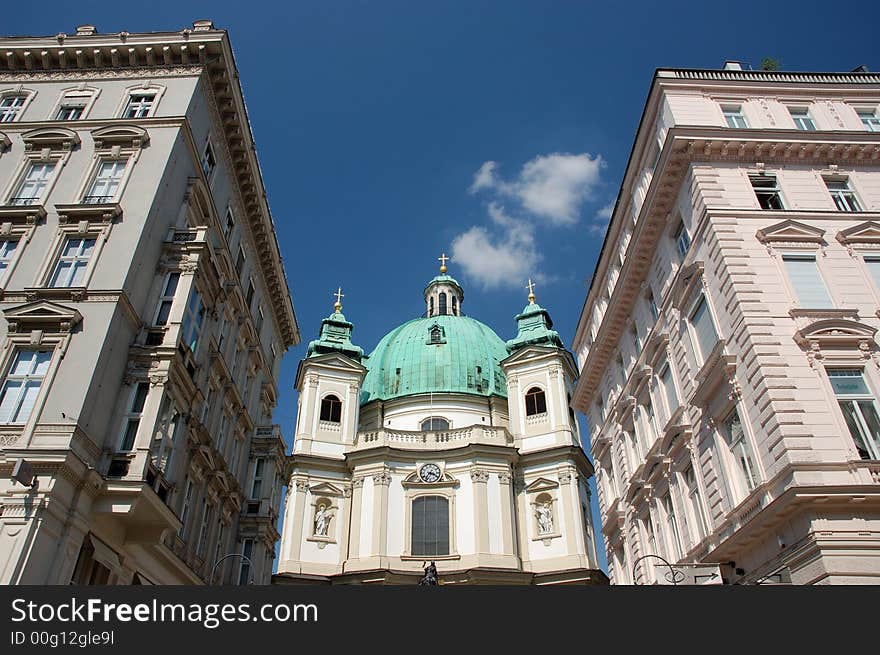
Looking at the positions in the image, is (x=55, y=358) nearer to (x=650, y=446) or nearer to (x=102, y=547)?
(x=102, y=547)

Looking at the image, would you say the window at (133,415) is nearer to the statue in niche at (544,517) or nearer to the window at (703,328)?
the window at (703,328)

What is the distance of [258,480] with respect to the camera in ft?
106

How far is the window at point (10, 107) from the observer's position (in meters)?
25.2

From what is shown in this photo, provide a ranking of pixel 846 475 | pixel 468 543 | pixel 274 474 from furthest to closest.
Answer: pixel 468 543
pixel 274 474
pixel 846 475

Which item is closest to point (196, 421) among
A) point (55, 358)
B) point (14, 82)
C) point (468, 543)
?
point (55, 358)

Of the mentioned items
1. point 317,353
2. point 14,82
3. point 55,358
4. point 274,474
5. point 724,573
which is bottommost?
point 724,573

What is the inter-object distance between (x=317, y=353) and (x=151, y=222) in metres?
38.9

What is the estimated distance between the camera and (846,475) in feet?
51.5

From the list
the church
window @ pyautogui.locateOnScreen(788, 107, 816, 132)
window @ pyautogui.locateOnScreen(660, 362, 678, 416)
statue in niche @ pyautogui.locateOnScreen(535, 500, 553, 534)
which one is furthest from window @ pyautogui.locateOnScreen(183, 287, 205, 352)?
statue in niche @ pyautogui.locateOnScreen(535, 500, 553, 534)

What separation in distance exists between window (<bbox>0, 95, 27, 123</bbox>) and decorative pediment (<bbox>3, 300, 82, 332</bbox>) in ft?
33.0

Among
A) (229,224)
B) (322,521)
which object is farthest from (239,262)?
(322,521)

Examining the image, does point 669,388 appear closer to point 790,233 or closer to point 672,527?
point 672,527

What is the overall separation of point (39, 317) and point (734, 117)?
923 inches

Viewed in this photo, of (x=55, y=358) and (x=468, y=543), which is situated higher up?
(x=468, y=543)
